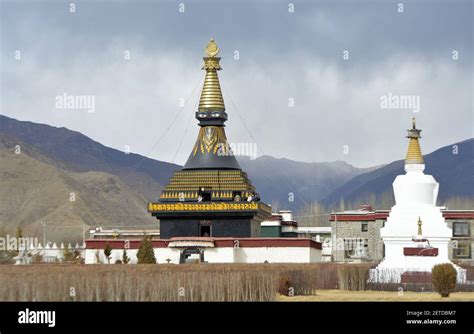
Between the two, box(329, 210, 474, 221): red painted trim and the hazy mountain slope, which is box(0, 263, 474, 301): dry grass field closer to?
box(329, 210, 474, 221): red painted trim

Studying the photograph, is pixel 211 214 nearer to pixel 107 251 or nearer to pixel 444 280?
pixel 107 251

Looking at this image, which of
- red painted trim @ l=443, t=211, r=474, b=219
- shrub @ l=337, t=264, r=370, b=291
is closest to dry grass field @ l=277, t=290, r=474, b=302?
shrub @ l=337, t=264, r=370, b=291

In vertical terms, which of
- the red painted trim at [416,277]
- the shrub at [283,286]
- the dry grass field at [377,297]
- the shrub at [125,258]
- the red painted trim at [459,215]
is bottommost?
the dry grass field at [377,297]

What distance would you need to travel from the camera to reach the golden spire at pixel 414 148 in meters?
71.6

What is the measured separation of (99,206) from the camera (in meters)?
194

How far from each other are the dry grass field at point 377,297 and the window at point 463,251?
32728 mm

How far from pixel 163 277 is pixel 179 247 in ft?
73.1

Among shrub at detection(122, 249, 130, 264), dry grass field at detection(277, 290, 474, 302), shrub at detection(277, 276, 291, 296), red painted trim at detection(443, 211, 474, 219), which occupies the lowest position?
dry grass field at detection(277, 290, 474, 302)

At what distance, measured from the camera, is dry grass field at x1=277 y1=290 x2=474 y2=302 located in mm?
49578

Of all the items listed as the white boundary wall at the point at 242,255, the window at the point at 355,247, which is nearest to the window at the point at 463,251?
the window at the point at 355,247

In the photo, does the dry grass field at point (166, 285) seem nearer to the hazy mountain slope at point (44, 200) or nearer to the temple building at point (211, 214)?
the temple building at point (211, 214)
